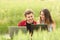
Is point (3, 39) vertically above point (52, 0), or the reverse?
point (52, 0)

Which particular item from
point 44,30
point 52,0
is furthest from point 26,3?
point 44,30

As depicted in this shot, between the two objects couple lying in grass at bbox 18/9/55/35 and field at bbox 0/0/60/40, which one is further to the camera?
field at bbox 0/0/60/40

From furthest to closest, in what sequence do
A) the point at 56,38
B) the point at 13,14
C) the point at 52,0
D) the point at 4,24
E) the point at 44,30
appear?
the point at 52,0 → the point at 13,14 → the point at 4,24 → the point at 44,30 → the point at 56,38

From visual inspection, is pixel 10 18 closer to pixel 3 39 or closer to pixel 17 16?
pixel 17 16

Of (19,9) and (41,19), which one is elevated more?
(19,9)

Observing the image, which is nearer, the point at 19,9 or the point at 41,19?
the point at 41,19

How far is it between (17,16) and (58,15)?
77 cm

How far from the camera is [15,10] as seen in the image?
18.7ft

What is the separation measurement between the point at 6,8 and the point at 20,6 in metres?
0.29

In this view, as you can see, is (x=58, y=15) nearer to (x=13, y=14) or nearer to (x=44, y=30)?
(x=13, y=14)

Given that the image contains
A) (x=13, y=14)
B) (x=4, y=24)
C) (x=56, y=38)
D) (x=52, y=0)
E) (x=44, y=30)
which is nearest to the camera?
(x=56, y=38)

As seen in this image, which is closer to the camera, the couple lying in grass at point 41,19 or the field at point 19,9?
the couple lying in grass at point 41,19

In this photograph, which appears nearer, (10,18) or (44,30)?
(44,30)

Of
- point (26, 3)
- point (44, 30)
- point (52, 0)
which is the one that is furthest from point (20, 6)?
point (44, 30)
